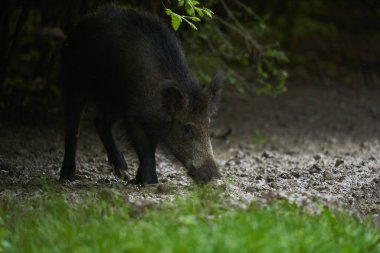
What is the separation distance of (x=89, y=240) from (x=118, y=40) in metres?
3.44

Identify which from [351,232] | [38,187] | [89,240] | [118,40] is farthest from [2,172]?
[351,232]

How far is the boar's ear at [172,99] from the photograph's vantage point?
6647 mm

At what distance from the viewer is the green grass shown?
383cm

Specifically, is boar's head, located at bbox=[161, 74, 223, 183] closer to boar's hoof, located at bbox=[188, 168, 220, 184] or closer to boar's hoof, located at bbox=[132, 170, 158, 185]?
boar's hoof, located at bbox=[188, 168, 220, 184]

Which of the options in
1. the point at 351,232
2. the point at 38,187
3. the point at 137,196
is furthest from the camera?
the point at 38,187

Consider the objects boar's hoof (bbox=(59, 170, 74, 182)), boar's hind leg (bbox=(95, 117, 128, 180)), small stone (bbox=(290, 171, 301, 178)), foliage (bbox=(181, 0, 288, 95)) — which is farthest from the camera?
foliage (bbox=(181, 0, 288, 95))

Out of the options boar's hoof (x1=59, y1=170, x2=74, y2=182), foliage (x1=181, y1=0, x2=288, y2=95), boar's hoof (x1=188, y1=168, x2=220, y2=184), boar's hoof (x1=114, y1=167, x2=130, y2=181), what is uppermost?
foliage (x1=181, y1=0, x2=288, y2=95)

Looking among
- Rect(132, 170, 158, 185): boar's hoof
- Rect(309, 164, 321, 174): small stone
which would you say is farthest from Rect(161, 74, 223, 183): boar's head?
Rect(309, 164, 321, 174): small stone

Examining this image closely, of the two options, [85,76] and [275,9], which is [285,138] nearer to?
[85,76]

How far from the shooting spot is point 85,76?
7395mm

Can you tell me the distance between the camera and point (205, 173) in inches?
255

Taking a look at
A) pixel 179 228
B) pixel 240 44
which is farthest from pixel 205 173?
pixel 240 44

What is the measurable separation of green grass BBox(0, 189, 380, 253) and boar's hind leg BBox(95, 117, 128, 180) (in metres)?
2.33

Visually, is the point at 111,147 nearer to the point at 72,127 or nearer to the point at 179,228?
the point at 72,127
